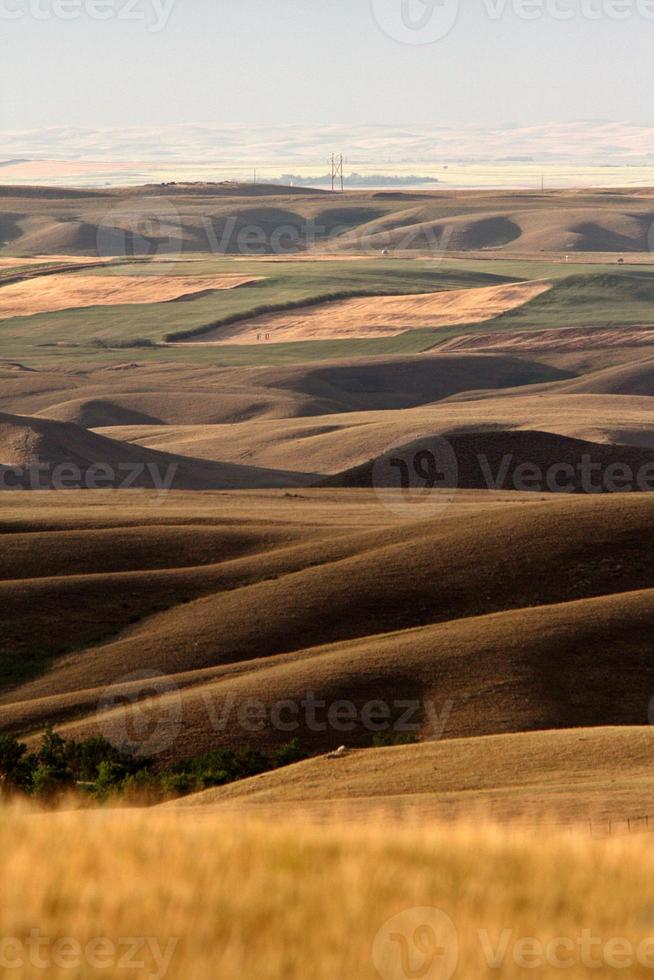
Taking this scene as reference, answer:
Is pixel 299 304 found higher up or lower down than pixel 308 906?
higher up

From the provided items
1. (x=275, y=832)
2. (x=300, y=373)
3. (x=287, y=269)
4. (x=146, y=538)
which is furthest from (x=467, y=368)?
(x=275, y=832)

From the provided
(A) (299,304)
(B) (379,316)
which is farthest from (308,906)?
(A) (299,304)

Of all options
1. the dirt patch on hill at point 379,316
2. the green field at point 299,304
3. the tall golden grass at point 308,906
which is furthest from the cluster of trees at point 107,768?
the dirt patch on hill at point 379,316

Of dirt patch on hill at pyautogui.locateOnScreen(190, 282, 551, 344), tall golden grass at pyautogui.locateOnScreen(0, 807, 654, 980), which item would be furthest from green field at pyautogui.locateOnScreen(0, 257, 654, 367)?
tall golden grass at pyautogui.locateOnScreen(0, 807, 654, 980)

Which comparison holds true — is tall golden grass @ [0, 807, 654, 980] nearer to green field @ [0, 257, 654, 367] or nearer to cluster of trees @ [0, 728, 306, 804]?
cluster of trees @ [0, 728, 306, 804]

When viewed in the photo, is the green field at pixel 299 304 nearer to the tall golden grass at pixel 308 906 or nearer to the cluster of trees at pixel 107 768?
the cluster of trees at pixel 107 768

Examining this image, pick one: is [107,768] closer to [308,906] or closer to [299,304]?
[308,906]
